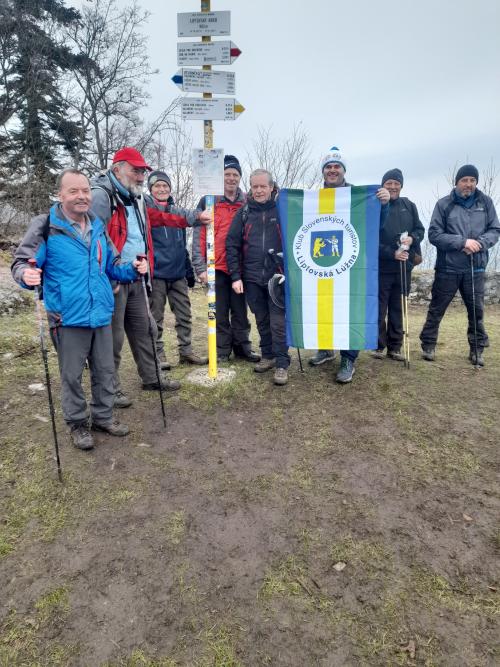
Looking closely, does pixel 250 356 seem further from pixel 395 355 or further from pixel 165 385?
pixel 395 355

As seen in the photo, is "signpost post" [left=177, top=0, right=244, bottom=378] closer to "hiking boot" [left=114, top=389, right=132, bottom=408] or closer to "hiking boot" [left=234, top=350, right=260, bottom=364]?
"hiking boot" [left=234, top=350, right=260, bottom=364]

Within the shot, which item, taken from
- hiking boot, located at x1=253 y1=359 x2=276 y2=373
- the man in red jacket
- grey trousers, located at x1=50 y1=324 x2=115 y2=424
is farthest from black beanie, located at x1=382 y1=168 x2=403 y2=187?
grey trousers, located at x1=50 y1=324 x2=115 y2=424

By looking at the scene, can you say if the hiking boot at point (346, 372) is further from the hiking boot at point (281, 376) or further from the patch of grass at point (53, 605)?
the patch of grass at point (53, 605)

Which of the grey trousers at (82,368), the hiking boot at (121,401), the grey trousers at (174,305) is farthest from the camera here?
the grey trousers at (174,305)

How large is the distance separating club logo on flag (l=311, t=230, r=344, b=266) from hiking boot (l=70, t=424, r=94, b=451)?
10.1ft

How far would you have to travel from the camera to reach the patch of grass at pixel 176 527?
2541mm

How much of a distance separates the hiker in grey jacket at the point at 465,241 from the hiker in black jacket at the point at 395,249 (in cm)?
28

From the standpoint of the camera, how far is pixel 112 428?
146 inches

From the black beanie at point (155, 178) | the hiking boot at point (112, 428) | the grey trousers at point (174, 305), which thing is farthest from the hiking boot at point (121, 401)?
the black beanie at point (155, 178)

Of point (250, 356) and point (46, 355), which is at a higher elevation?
point (46, 355)

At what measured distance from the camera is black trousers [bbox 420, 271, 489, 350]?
546 cm

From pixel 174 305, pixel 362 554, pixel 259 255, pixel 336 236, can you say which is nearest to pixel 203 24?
pixel 259 255

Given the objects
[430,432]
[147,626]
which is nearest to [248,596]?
[147,626]

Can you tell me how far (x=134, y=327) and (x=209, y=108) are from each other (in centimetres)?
262
